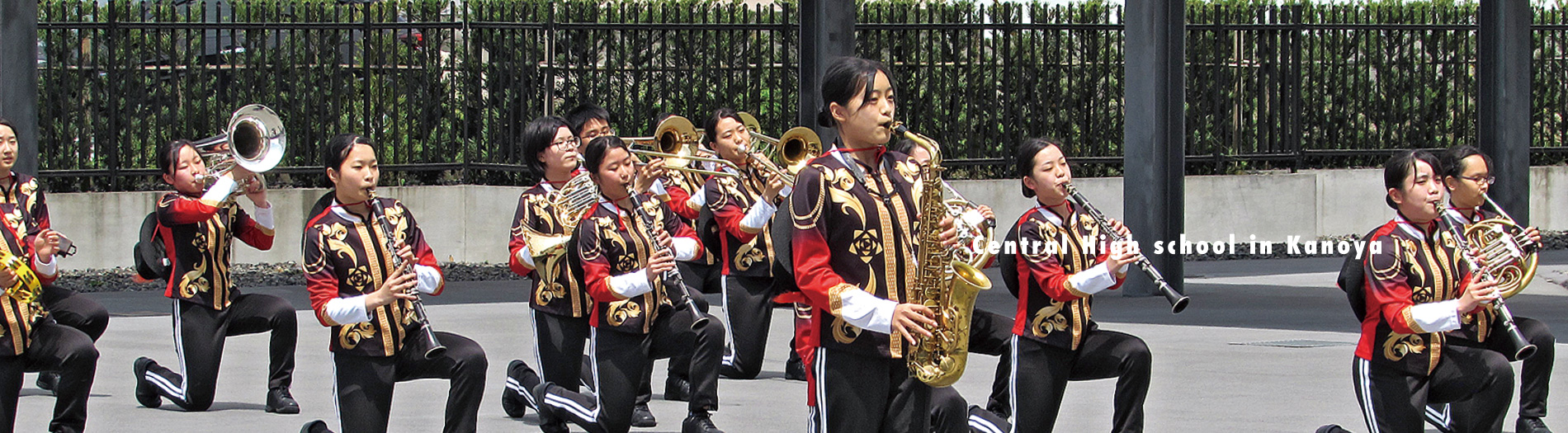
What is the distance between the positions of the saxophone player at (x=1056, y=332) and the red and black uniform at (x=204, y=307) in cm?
352

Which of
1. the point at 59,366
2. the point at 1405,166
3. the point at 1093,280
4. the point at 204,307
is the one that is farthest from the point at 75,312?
the point at 1405,166

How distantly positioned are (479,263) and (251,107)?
7.62 metres

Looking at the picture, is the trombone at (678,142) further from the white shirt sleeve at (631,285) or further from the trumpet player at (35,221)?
the trumpet player at (35,221)

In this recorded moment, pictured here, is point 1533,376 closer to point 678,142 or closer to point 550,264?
point 550,264

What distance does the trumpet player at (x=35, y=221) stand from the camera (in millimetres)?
8156

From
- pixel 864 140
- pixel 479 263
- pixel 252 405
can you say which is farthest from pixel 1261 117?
pixel 864 140

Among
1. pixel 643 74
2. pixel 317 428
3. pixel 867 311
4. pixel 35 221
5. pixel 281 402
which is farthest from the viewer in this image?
pixel 643 74

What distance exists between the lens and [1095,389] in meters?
9.74

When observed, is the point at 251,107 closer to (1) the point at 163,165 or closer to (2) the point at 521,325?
(1) the point at 163,165

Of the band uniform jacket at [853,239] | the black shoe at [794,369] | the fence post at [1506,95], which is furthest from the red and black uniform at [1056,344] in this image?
the fence post at [1506,95]

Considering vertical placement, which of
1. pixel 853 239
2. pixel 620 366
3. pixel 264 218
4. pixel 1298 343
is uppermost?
pixel 853 239

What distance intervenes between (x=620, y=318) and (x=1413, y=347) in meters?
2.83

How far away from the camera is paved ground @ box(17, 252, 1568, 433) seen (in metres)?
8.89

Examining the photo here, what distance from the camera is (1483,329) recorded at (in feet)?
23.9
